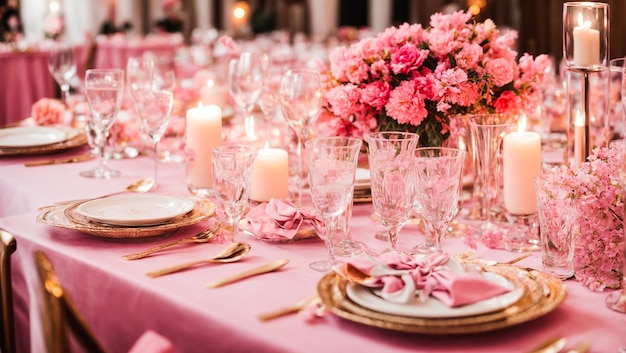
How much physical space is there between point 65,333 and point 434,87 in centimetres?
117

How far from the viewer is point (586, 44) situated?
6.48 feet

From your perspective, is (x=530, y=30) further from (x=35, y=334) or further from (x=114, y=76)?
(x=35, y=334)

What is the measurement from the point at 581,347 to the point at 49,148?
2120 mm

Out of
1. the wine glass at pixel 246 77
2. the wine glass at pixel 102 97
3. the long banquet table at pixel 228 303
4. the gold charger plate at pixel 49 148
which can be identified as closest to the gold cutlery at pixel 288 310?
the long banquet table at pixel 228 303

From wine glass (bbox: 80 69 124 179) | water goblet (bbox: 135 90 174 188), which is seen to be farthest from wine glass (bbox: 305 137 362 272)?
wine glass (bbox: 80 69 124 179)

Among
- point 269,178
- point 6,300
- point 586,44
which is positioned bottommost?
point 6,300

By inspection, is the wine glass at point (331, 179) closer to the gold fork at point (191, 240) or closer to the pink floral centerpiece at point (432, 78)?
the gold fork at point (191, 240)

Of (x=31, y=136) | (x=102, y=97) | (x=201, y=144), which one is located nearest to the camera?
(x=201, y=144)

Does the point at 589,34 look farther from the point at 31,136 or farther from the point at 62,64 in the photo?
the point at 62,64

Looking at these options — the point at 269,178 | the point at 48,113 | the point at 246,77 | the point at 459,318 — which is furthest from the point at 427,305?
the point at 48,113

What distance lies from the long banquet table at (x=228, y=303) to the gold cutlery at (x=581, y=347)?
2 centimetres

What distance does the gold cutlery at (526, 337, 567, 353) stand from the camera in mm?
1280

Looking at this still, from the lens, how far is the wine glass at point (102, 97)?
8.29 ft

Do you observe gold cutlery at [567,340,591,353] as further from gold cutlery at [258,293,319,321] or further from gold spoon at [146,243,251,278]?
gold spoon at [146,243,251,278]
